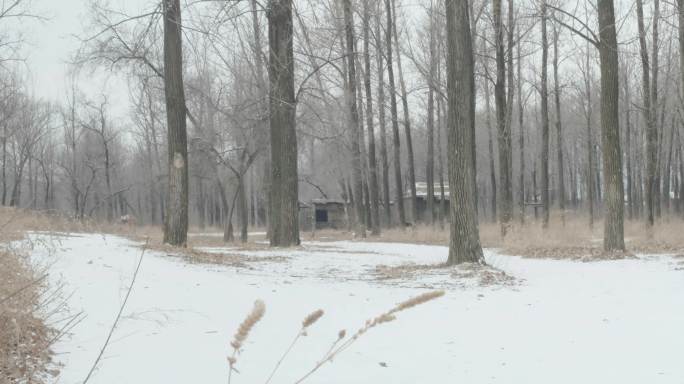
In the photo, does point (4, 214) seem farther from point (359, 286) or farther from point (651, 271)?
point (651, 271)

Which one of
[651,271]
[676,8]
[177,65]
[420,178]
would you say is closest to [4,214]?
[177,65]

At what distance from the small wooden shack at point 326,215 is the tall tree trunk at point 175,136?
115 feet

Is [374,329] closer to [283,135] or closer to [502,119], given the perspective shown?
[283,135]

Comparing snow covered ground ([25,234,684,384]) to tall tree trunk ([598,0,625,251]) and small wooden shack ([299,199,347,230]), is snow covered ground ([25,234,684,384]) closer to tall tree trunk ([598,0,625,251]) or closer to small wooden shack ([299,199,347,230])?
tall tree trunk ([598,0,625,251])

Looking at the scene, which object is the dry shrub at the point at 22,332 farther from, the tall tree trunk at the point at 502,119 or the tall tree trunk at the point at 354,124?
the tall tree trunk at the point at 354,124

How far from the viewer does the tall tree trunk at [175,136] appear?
42.4 feet

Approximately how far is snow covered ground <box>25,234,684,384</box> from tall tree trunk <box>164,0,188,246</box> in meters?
4.39

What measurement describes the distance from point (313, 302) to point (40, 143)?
4958 centimetres

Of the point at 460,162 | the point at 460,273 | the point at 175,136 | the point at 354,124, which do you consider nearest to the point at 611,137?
the point at 460,162

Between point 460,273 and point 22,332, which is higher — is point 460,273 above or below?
below

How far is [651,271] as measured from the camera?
9047 millimetres

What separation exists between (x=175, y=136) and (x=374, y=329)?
30.7 feet

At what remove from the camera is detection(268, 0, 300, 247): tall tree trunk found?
1495 centimetres

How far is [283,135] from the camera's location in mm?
15117
